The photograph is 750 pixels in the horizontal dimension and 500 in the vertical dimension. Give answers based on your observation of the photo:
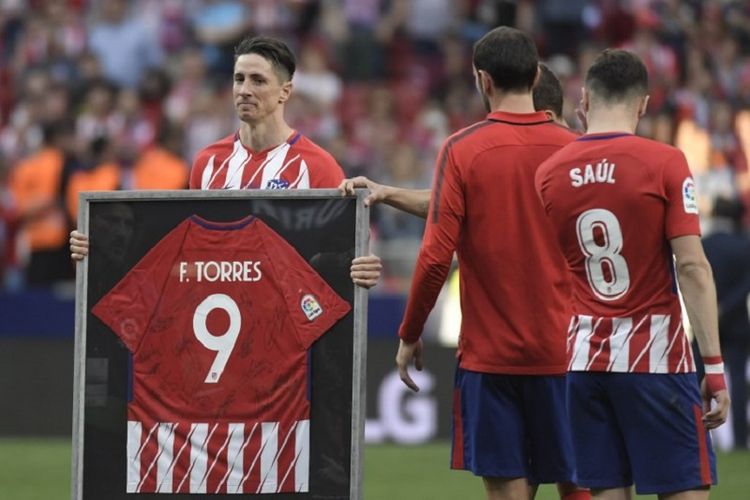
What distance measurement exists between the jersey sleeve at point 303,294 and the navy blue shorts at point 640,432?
1052 mm

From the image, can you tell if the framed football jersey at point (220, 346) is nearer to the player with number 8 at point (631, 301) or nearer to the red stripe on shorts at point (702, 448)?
the player with number 8 at point (631, 301)

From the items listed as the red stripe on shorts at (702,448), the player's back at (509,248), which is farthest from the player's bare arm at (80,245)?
the red stripe on shorts at (702,448)

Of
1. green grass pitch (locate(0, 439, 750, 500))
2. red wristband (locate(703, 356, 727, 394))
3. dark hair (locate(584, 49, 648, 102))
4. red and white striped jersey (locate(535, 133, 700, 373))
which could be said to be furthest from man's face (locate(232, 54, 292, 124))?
green grass pitch (locate(0, 439, 750, 500))

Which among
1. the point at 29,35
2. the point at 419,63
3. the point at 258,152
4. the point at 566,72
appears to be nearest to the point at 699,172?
the point at 566,72

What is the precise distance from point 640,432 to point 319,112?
466 inches

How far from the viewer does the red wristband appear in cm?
614

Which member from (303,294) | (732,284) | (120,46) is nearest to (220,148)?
(303,294)

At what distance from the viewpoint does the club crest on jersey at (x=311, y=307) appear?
22.5 feet

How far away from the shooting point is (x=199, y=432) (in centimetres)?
694

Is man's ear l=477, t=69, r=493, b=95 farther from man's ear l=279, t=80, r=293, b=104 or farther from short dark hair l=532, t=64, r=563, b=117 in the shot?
man's ear l=279, t=80, r=293, b=104

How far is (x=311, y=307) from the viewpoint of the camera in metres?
6.85

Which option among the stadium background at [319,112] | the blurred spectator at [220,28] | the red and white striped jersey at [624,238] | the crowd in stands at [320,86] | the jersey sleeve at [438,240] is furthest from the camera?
the blurred spectator at [220,28]

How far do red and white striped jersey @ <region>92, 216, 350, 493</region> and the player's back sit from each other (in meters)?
0.60

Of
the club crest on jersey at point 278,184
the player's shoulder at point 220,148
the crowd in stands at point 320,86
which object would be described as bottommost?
the club crest on jersey at point 278,184
